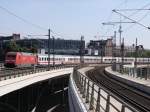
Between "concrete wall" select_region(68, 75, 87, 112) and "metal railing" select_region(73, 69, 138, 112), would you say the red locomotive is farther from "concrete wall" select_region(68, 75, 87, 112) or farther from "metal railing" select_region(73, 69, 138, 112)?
"metal railing" select_region(73, 69, 138, 112)

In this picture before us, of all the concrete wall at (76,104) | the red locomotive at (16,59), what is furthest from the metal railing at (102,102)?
the red locomotive at (16,59)

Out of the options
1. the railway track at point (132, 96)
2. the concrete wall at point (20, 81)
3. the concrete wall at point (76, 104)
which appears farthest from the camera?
the concrete wall at point (20, 81)

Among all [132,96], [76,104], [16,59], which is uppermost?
[16,59]

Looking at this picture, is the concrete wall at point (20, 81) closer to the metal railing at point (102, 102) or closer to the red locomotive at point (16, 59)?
the red locomotive at point (16, 59)

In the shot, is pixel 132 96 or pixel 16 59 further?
pixel 16 59

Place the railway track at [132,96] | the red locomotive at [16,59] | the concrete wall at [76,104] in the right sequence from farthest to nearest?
the red locomotive at [16,59], the railway track at [132,96], the concrete wall at [76,104]

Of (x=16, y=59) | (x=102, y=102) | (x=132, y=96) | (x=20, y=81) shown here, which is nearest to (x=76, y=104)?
(x=102, y=102)

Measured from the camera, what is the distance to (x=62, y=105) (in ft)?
217

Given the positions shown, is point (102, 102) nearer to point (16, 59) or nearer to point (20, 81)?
point (20, 81)

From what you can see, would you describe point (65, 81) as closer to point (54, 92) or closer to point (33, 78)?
point (54, 92)

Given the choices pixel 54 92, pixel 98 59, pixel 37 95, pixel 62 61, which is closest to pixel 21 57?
pixel 54 92

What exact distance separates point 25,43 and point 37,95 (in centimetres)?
10699

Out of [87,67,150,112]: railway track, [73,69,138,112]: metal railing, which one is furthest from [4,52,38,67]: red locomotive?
[73,69,138,112]: metal railing

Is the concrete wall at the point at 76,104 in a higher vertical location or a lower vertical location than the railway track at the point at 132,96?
higher
